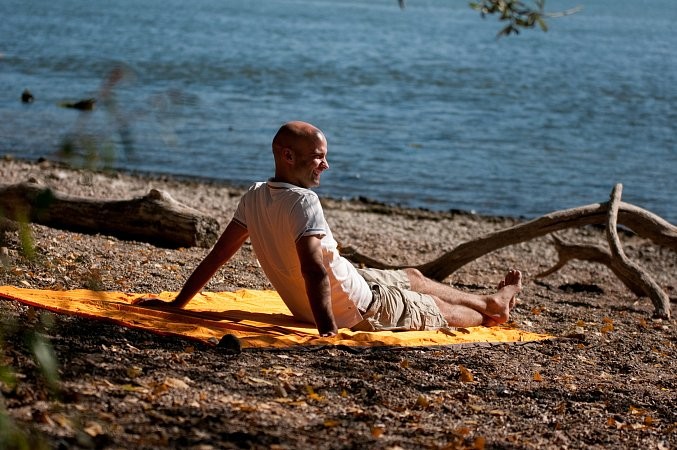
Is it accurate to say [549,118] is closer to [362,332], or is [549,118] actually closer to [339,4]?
[362,332]

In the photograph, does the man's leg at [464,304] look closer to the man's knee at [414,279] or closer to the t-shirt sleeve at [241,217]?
the man's knee at [414,279]

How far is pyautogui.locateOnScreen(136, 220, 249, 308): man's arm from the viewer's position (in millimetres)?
6398

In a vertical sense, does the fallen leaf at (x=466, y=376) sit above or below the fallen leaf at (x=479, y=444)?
below

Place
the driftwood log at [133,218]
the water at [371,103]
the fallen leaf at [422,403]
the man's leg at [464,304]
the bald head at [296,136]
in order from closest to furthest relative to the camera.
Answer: the fallen leaf at [422,403] < the bald head at [296,136] < the man's leg at [464,304] < the driftwood log at [133,218] < the water at [371,103]

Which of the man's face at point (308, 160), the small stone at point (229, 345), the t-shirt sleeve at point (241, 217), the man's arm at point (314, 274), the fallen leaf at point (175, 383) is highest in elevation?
the man's face at point (308, 160)

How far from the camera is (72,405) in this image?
4273mm

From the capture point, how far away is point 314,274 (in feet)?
19.1

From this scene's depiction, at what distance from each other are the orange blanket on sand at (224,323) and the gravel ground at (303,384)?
4.2 inches

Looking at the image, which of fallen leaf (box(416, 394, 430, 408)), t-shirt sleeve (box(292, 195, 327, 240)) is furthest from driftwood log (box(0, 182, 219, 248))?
fallen leaf (box(416, 394, 430, 408))

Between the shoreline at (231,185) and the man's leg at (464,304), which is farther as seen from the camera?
the shoreline at (231,185)

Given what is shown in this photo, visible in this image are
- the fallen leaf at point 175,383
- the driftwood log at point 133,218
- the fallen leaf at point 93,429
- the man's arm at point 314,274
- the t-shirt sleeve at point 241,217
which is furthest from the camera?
the driftwood log at point 133,218

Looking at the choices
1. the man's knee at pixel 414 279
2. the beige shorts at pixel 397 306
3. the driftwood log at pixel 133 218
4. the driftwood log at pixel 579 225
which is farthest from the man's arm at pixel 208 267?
the driftwood log at pixel 579 225

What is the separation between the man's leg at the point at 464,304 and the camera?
687 cm

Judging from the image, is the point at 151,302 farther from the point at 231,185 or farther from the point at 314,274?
the point at 231,185
